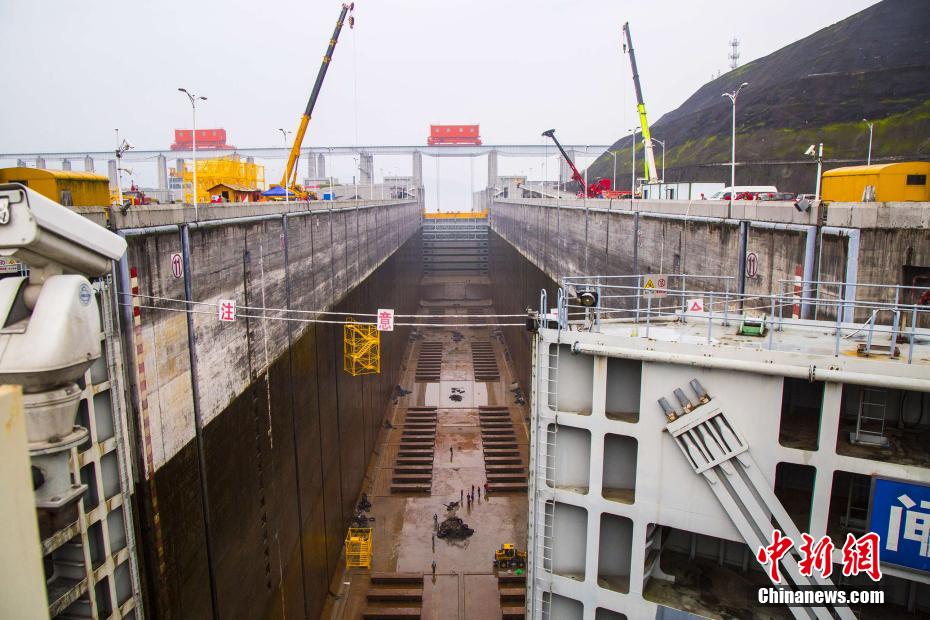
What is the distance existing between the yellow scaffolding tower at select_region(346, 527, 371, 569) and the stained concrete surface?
29cm

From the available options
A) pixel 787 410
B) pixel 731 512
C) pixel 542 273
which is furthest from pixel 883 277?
pixel 542 273

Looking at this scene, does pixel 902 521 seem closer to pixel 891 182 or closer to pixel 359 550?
pixel 891 182

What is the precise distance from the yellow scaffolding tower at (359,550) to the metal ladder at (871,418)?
52.3 ft

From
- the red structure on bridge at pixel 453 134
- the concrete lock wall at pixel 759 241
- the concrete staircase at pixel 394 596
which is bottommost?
the concrete staircase at pixel 394 596

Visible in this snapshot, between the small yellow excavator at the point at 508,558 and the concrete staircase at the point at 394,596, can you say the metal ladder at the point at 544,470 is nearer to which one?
the concrete staircase at the point at 394,596

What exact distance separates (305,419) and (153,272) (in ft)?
28.0

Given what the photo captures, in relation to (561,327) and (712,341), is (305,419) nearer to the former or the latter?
(561,327)

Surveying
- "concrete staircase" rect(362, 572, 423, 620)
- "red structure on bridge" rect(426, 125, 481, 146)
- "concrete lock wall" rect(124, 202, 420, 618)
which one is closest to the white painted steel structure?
"concrete lock wall" rect(124, 202, 420, 618)

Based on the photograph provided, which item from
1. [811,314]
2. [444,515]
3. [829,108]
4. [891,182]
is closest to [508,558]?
[444,515]

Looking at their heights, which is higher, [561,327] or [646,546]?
[561,327]

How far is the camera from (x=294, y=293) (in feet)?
→ 58.8

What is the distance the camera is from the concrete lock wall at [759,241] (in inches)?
396

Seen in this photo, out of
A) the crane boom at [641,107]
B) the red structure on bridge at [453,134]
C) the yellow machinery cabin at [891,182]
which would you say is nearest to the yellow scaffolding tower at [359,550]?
the yellow machinery cabin at [891,182]

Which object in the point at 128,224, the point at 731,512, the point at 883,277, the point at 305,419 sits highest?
the point at 128,224
